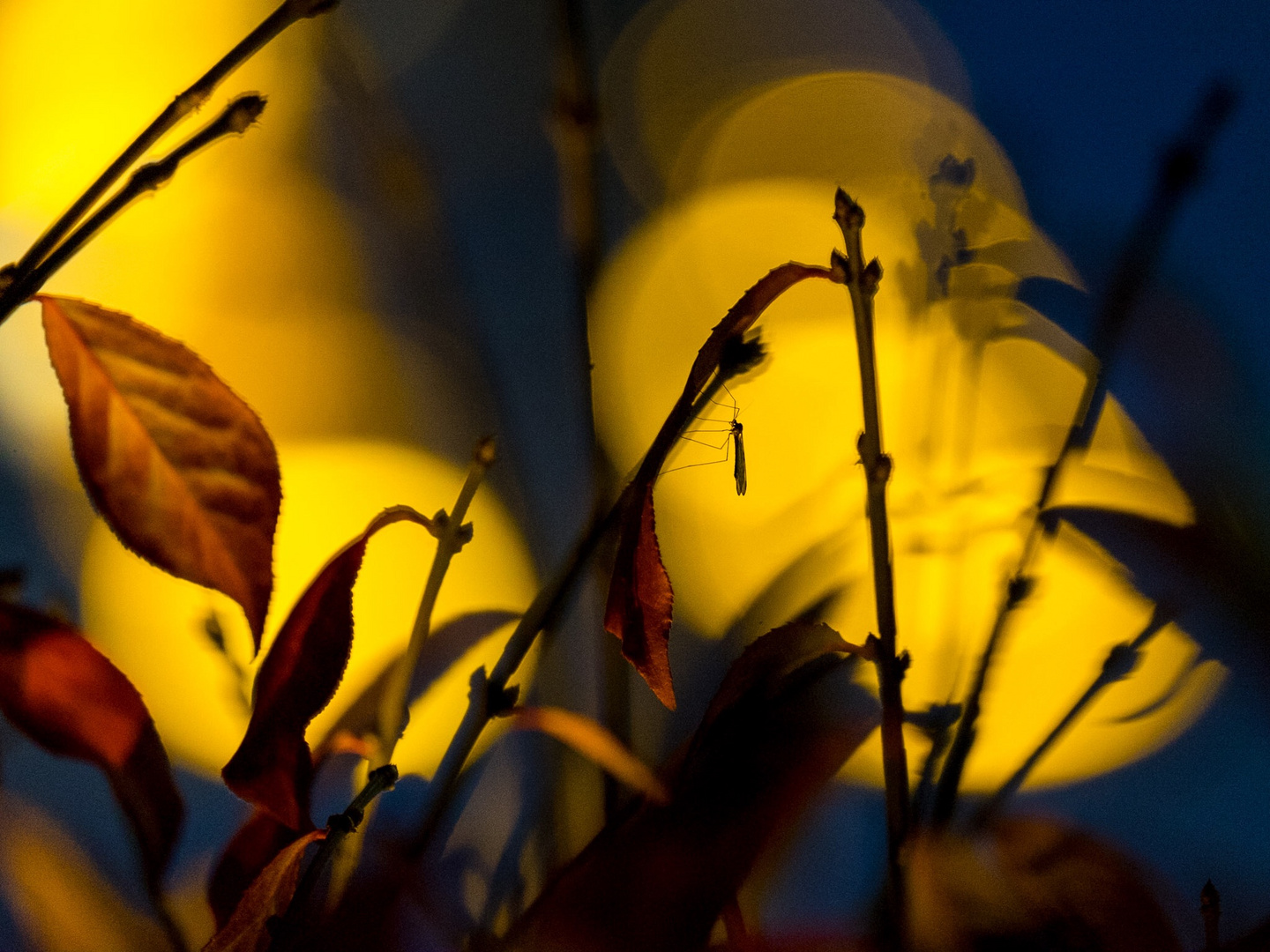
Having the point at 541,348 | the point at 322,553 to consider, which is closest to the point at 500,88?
the point at 541,348

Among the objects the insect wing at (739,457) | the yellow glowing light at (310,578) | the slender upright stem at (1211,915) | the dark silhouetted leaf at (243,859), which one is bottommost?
the dark silhouetted leaf at (243,859)

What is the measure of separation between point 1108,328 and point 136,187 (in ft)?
1.22

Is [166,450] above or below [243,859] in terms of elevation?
above

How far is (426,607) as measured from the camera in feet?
1.07

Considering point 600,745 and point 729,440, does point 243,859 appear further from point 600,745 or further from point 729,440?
point 729,440

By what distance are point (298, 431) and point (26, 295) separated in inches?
4.2

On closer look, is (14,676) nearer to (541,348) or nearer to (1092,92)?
(541,348)

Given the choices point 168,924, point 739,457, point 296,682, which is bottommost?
point 168,924

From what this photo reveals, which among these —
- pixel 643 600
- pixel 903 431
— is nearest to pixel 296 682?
pixel 643 600

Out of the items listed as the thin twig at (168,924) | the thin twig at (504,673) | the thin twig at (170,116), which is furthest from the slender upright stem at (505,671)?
the thin twig at (170,116)

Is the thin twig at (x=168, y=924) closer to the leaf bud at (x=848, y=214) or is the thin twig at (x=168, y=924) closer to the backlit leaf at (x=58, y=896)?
the backlit leaf at (x=58, y=896)

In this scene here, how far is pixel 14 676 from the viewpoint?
343 mm

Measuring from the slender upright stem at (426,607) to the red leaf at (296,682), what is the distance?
0.04ft

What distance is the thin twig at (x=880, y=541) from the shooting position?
0.27 meters
